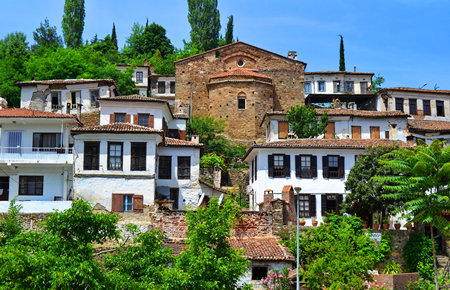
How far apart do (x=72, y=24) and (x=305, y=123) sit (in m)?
57.6

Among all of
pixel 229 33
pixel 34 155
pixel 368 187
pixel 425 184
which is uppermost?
pixel 229 33

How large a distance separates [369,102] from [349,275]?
40.2m

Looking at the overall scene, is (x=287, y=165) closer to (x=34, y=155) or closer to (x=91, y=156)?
(x=91, y=156)

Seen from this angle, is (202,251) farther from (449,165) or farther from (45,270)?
(449,165)

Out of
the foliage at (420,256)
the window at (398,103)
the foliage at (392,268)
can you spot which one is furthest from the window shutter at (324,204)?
the window at (398,103)

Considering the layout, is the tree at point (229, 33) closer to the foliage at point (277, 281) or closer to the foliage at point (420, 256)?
the foliage at point (420, 256)

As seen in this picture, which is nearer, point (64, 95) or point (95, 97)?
point (95, 97)

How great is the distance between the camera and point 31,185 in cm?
3819

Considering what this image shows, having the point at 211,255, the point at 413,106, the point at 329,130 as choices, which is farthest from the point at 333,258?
the point at 413,106

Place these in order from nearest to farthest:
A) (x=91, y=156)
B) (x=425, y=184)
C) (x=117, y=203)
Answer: (x=425, y=184)
(x=117, y=203)
(x=91, y=156)

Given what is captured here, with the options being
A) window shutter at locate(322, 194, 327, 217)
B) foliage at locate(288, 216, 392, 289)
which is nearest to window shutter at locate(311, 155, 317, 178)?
window shutter at locate(322, 194, 327, 217)

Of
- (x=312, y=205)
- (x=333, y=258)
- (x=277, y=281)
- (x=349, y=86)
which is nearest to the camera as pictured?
(x=333, y=258)

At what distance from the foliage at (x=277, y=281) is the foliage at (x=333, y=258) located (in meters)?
0.93

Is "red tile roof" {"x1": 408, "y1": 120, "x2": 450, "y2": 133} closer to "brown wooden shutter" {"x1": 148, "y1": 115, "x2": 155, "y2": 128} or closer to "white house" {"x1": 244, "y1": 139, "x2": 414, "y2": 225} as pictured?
"white house" {"x1": 244, "y1": 139, "x2": 414, "y2": 225}
